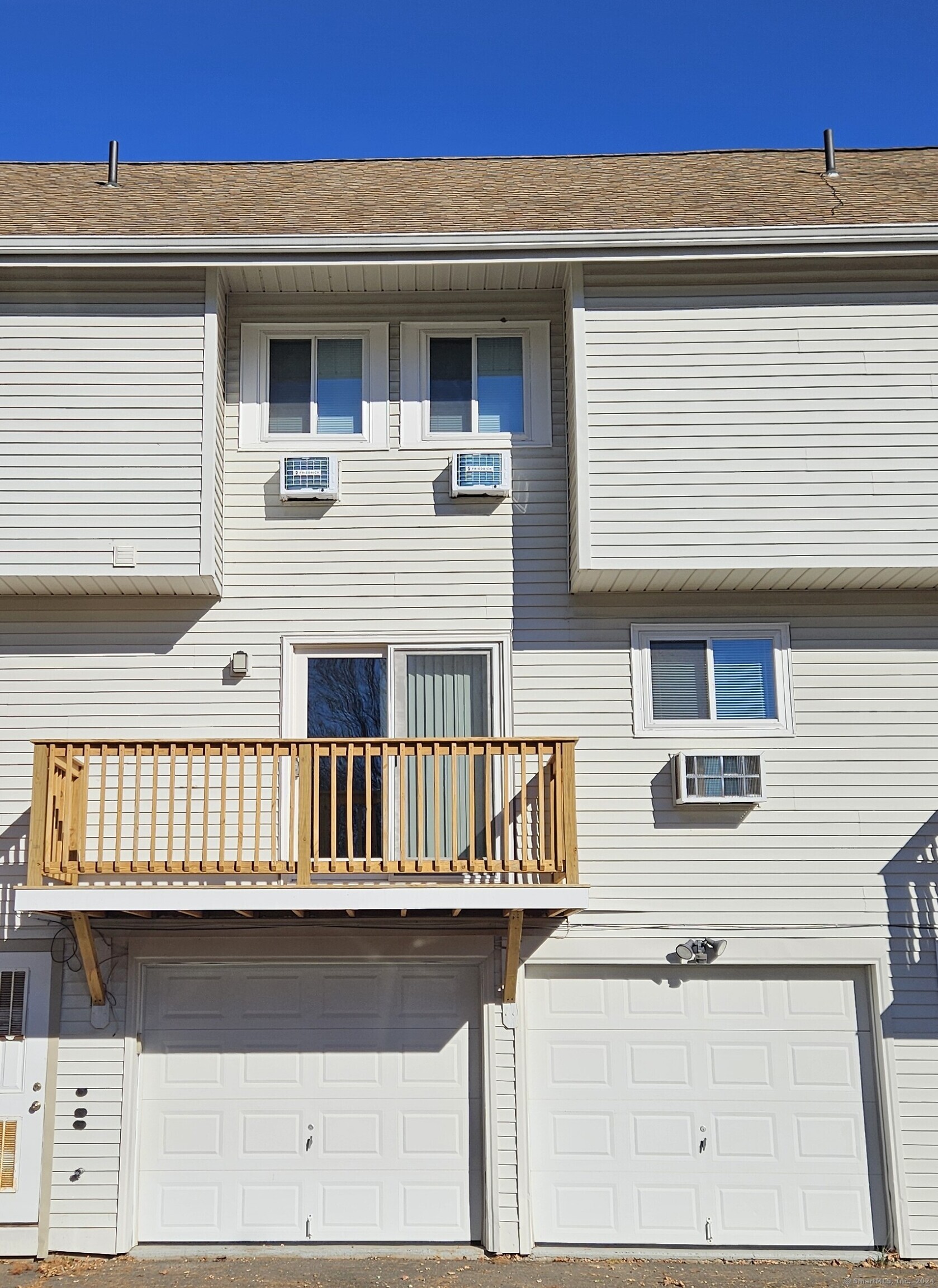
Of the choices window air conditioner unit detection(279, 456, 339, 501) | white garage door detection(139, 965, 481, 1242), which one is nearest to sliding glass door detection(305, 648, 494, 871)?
white garage door detection(139, 965, 481, 1242)

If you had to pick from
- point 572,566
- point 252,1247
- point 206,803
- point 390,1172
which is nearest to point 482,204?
point 572,566

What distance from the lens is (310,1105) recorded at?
8.88 meters

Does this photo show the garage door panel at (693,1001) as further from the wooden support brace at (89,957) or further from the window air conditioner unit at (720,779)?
the wooden support brace at (89,957)

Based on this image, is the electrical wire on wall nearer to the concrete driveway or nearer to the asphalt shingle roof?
the concrete driveway

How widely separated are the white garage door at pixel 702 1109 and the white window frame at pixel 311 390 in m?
4.41

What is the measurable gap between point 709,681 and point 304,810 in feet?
10.8

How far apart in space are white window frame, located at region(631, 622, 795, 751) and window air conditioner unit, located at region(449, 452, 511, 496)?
5.08 feet

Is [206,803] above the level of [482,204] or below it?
below

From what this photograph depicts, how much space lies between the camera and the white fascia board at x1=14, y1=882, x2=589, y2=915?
793 cm

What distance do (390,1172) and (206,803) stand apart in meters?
3.05

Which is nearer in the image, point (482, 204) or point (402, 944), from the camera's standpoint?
point (402, 944)

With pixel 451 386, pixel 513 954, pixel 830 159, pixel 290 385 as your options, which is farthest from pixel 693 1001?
pixel 830 159

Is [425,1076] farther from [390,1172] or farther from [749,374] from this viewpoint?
[749,374]

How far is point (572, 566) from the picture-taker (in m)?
9.29
